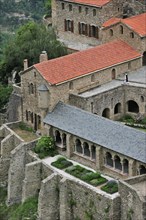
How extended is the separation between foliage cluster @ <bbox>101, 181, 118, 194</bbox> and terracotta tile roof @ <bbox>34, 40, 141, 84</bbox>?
1335 cm

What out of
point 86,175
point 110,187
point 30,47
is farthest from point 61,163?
point 30,47

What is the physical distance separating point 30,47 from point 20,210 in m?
25.0

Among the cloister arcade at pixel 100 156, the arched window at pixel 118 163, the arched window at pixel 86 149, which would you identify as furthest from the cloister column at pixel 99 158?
the arched window at pixel 86 149

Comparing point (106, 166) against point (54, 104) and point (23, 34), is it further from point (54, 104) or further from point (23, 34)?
point (23, 34)

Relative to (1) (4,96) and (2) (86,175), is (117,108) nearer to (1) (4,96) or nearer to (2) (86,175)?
(2) (86,175)

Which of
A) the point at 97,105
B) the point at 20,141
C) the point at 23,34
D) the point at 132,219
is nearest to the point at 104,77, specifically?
the point at 97,105

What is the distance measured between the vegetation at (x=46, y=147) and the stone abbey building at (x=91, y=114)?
778 mm

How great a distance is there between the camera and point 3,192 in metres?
70.2

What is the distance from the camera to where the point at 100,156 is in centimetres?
6203

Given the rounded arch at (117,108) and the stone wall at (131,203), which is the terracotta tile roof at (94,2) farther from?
the stone wall at (131,203)

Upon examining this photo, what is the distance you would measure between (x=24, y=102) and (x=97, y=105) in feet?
26.3

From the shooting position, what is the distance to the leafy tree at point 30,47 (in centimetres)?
8256

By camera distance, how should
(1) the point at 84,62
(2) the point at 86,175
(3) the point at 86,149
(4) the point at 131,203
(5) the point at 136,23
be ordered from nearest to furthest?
(4) the point at 131,203, (2) the point at 86,175, (3) the point at 86,149, (1) the point at 84,62, (5) the point at 136,23

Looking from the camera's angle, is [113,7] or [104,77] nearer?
[104,77]
